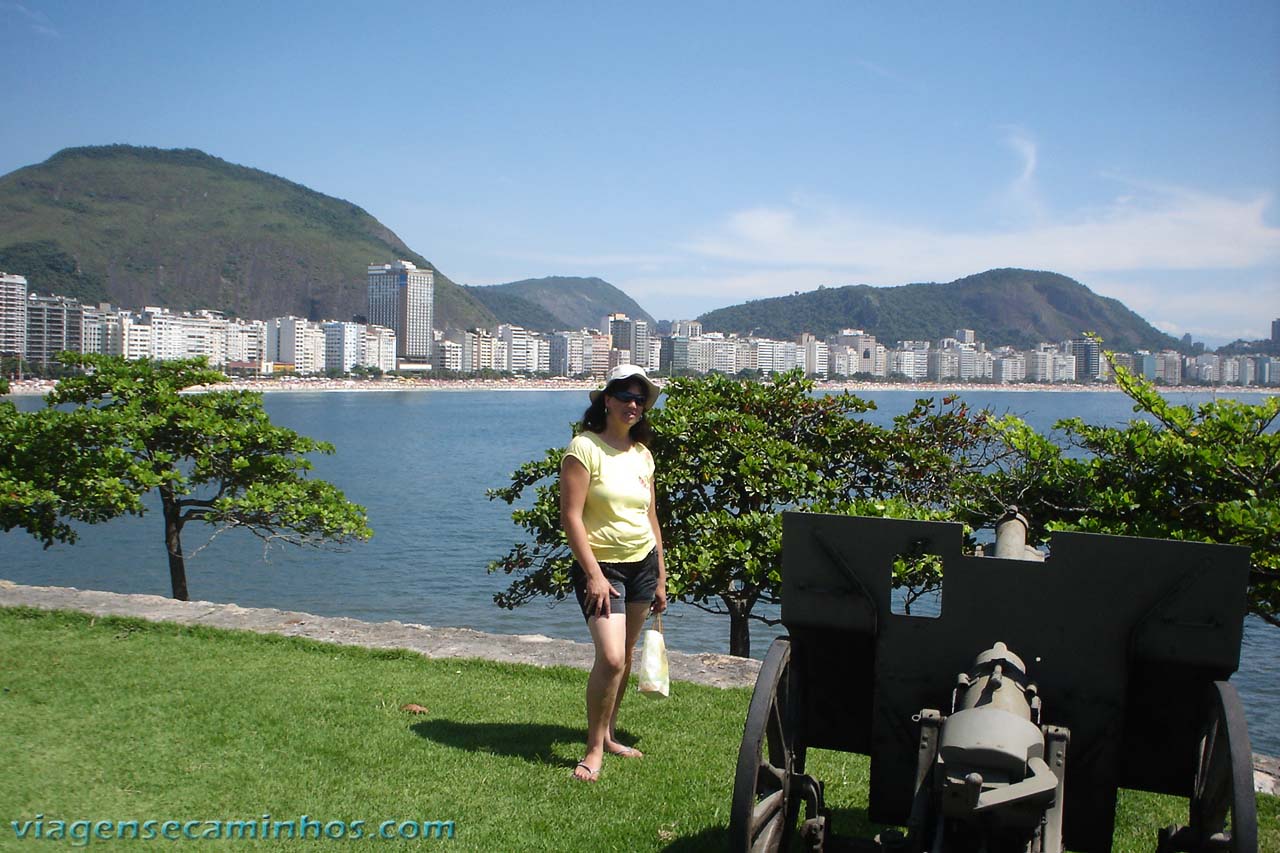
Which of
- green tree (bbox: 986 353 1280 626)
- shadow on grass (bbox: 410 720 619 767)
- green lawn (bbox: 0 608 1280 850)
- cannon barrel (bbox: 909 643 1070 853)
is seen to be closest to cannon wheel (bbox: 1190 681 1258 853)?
cannon barrel (bbox: 909 643 1070 853)

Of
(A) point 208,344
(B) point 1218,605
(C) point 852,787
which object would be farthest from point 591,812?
(A) point 208,344

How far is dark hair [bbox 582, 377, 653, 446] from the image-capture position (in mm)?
4625

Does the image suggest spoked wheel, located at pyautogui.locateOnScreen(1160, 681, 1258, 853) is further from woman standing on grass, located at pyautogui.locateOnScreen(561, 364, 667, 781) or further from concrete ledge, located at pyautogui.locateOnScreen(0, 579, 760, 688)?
concrete ledge, located at pyautogui.locateOnScreen(0, 579, 760, 688)

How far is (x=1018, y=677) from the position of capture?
2.92 metres

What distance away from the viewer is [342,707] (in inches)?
215

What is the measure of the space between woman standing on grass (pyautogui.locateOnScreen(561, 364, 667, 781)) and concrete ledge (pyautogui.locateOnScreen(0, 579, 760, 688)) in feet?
5.77

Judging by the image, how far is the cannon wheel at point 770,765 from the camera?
2.89 m

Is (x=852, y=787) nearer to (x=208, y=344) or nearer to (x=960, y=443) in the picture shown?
(x=960, y=443)

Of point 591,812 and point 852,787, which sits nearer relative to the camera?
point 591,812

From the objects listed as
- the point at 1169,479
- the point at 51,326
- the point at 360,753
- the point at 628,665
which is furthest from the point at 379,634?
the point at 51,326

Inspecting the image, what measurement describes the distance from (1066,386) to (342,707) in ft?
636

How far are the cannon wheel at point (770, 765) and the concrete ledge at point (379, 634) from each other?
2.83 meters

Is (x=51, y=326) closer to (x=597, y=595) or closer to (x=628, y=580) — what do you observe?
(x=628, y=580)

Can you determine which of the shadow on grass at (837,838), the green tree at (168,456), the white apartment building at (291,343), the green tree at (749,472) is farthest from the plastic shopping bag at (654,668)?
the white apartment building at (291,343)
